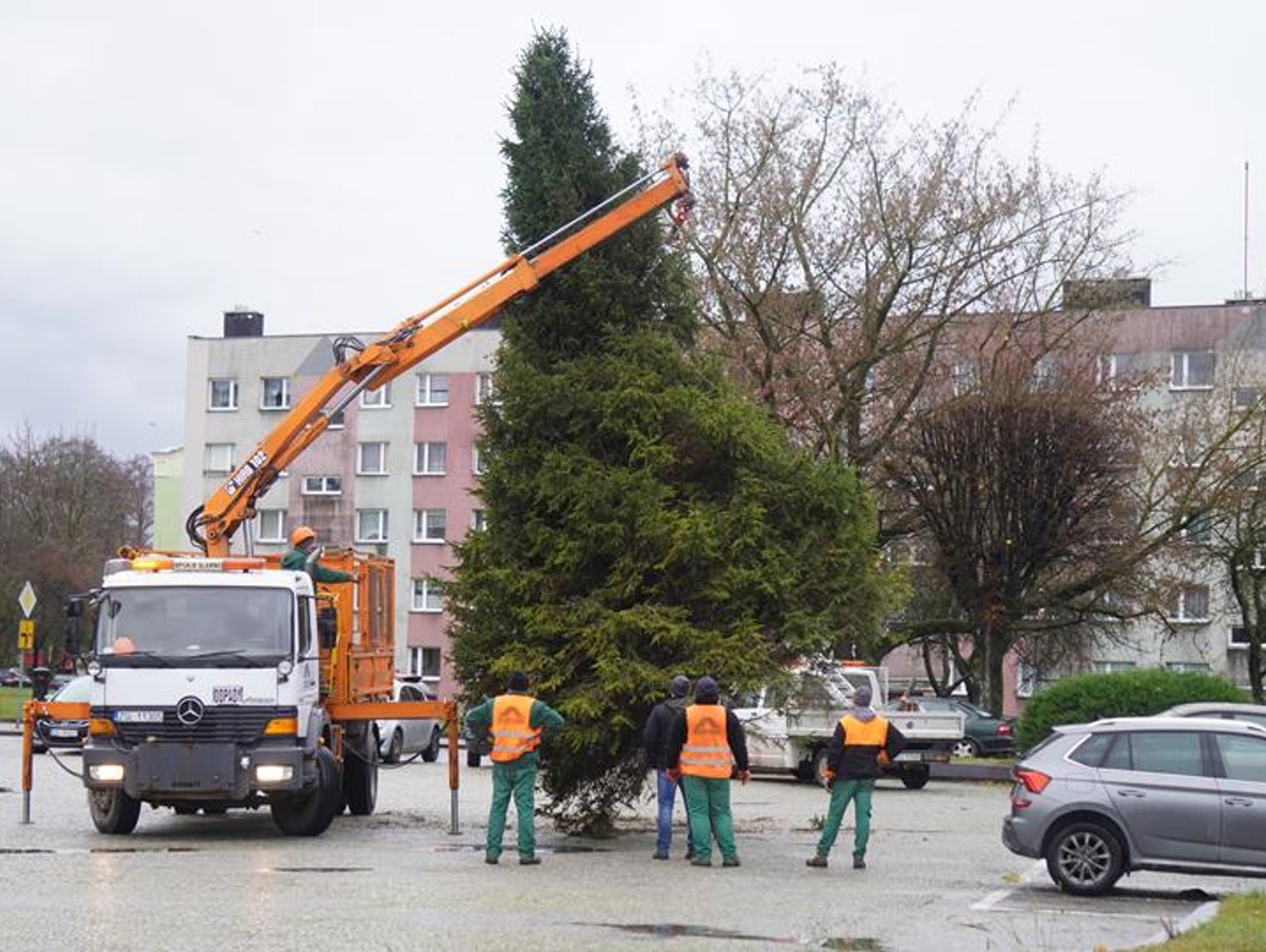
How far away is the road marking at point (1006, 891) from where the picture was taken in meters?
16.0

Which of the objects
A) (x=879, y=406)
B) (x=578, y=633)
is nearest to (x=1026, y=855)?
(x=578, y=633)

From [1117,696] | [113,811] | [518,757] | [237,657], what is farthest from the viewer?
[1117,696]

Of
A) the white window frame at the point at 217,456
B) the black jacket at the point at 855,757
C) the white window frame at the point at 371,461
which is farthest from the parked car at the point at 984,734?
the white window frame at the point at 217,456

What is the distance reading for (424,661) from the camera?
71438 mm

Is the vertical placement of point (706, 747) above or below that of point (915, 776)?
above

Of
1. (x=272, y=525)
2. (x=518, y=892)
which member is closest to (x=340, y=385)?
(x=518, y=892)

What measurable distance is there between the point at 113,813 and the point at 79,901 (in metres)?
6.13

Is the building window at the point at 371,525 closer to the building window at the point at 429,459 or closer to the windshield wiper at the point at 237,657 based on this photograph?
the building window at the point at 429,459

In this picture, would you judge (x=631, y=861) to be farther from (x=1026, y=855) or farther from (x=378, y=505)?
(x=378, y=505)

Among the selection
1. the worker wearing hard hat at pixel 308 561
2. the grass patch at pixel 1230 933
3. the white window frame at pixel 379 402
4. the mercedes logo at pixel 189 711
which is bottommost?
the grass patch at pixel 1230 933

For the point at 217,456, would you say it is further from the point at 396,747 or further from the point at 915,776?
the point at 915,776

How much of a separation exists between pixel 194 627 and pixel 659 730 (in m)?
4.89

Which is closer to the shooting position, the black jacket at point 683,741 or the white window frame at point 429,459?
the black jacket at point 683,741

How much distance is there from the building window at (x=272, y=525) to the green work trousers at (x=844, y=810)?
57.8 m
